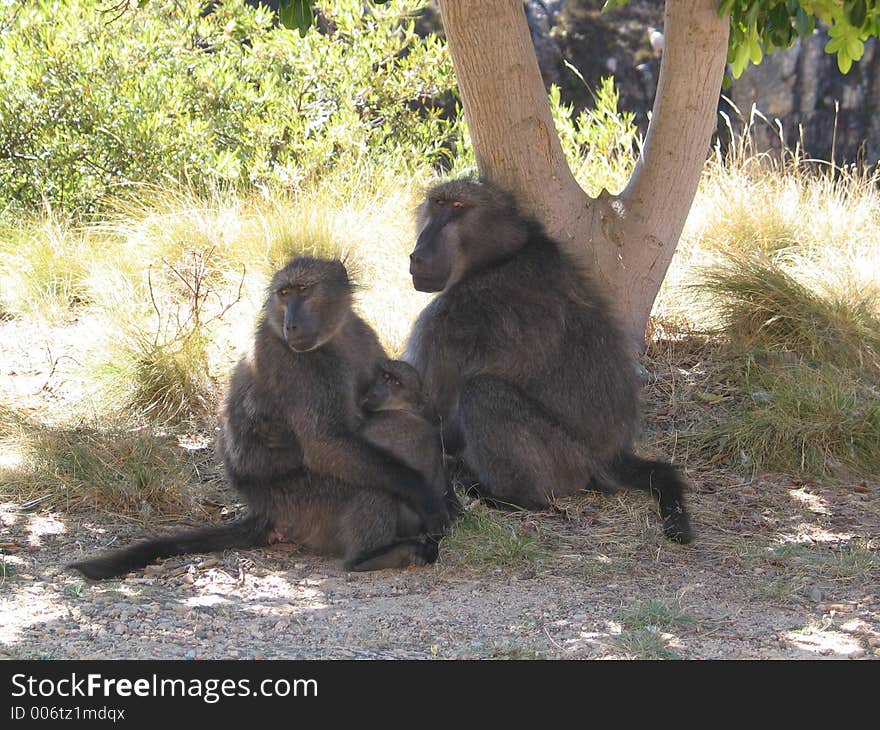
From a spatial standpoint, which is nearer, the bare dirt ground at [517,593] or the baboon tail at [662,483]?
the bare dirt ground at [517,593]

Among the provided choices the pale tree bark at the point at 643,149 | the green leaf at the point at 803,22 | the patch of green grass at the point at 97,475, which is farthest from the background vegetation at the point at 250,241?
the green leaf at the point at 803,22

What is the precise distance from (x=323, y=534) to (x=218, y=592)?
0.47 meters

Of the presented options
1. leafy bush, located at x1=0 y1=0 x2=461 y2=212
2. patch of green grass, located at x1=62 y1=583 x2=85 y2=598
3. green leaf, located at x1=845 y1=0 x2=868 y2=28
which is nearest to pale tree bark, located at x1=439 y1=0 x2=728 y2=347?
green leaf, located at x1=845 y1=0 x2=868 y2=28

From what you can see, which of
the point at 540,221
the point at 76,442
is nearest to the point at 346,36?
the point at 540,221

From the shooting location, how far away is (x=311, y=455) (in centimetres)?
399

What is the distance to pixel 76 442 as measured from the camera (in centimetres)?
498

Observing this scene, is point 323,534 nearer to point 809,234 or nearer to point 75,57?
point 809,234

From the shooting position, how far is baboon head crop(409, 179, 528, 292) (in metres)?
4.70

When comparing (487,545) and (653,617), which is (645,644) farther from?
(487,545)

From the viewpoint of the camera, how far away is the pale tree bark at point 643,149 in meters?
5.09

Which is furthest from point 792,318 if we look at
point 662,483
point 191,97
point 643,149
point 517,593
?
point 191,97

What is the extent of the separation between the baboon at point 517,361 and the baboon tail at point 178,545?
2.85 feet

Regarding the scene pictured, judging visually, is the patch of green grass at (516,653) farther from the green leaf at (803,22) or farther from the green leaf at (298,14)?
the green leaf at (803,22)

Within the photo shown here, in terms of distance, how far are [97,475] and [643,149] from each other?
2.93 m
